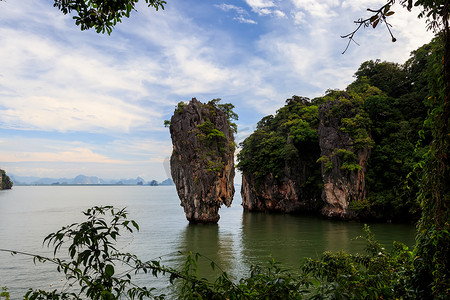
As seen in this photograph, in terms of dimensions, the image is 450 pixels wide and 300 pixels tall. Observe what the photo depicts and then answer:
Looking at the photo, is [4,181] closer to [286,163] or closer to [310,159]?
[286,163]

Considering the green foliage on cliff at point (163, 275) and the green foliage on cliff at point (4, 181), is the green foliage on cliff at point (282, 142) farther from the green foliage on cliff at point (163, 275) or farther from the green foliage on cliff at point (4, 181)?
the green foliage on cliff at point (4, 181)

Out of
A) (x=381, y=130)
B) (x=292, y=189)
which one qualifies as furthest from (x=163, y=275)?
(x=292, y=189)

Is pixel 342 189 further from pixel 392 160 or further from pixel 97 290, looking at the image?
pixel 97 290

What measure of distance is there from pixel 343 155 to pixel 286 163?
895 cm

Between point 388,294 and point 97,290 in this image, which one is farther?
point 388,294

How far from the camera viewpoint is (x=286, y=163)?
36.4 meters

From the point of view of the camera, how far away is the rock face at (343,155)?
2788 centimetres

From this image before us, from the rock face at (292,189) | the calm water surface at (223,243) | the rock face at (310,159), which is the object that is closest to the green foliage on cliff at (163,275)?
the calm water surface at (223,243)

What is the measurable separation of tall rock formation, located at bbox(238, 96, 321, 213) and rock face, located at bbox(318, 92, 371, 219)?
399cm

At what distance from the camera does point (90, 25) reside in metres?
3.53

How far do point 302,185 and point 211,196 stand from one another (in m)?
13.2

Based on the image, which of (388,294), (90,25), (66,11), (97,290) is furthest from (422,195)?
(66,11)

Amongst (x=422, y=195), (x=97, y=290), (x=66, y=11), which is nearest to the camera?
(x=97, y=290)

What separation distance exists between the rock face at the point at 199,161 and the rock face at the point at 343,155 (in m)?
10.6
